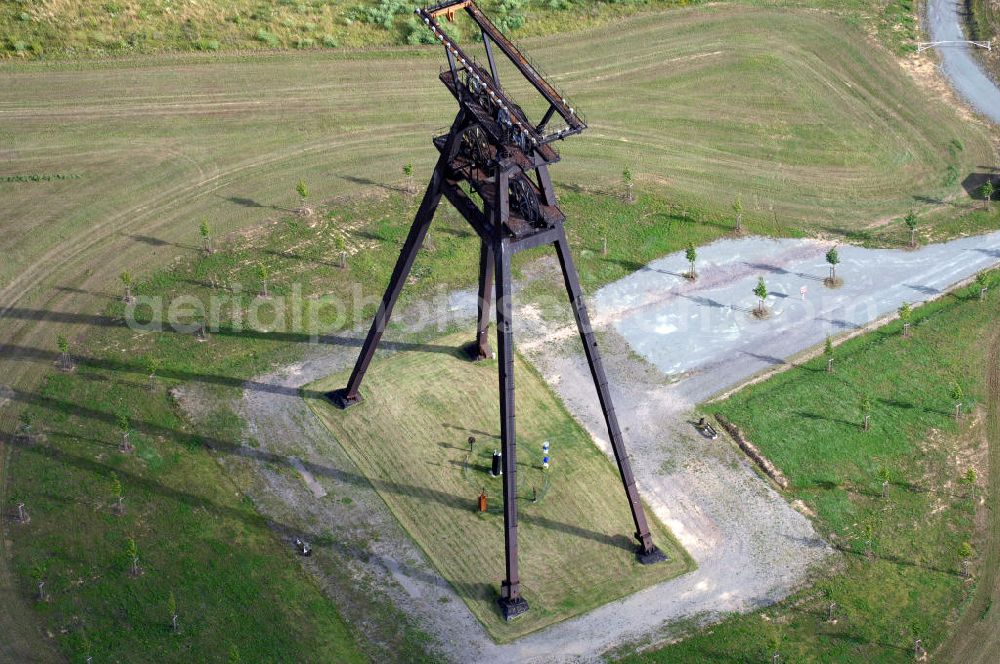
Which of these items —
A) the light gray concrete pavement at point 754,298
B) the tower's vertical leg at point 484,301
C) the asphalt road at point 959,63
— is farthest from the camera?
the asphalt road at point 959,63

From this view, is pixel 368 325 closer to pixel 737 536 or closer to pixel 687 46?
pixel 737 536

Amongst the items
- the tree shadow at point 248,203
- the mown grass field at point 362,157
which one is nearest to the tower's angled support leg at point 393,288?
the mown grass field at point 362,157

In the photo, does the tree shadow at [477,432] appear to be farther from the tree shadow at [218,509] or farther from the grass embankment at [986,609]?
the grass embankment at [986,609]

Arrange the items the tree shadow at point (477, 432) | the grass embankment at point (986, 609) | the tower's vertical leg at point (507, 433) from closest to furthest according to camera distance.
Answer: the tower's vertical leg at point (507, 433) < the grass embankment at point (986, 609) < the tree shadow at point (477, 432)

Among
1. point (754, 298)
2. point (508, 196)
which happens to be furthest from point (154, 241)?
point (754, 298)

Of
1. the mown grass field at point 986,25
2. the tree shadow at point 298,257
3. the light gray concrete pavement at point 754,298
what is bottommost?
the light gray concrete pavement at point 754,298

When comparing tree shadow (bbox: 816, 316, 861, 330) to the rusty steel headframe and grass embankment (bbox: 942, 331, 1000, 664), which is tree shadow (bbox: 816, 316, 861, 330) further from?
the rusty steel headframe

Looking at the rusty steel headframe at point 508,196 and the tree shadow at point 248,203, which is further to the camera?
the tree shadow at point 248,203

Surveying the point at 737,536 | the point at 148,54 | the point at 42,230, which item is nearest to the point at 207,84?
the point at 148,54
